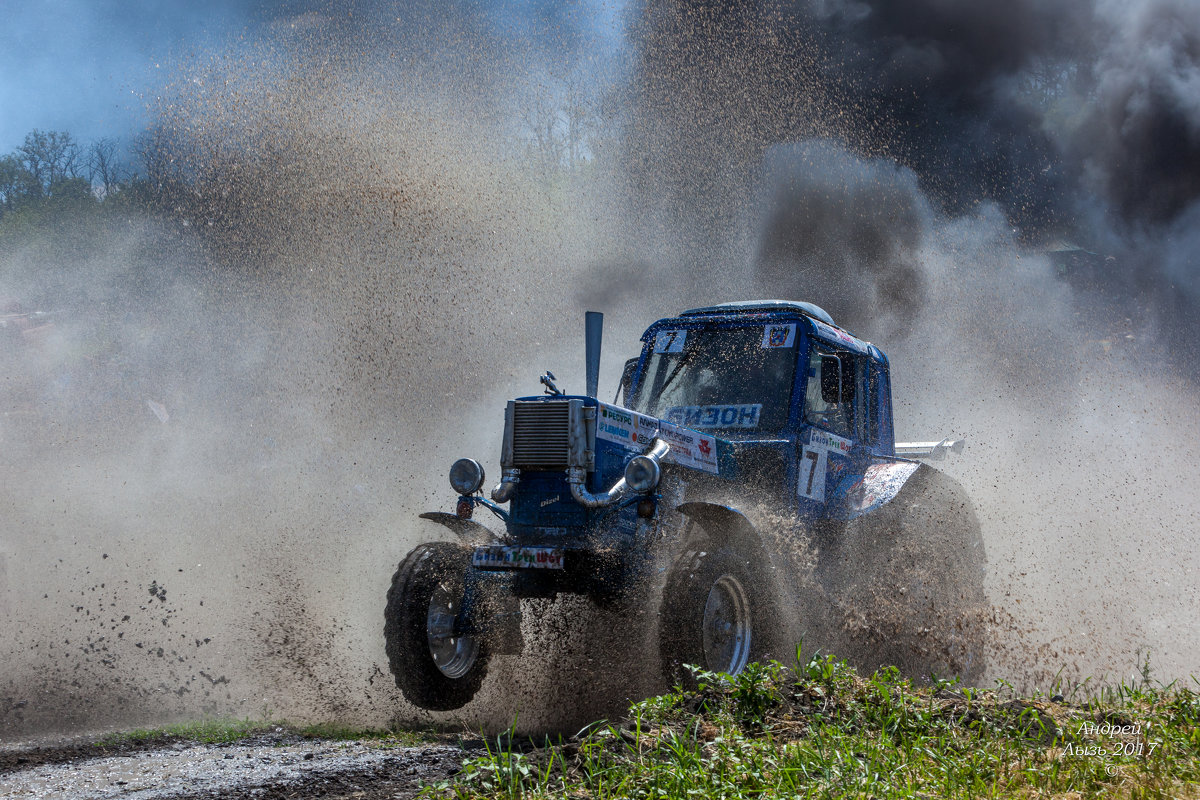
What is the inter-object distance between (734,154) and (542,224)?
3153 mm

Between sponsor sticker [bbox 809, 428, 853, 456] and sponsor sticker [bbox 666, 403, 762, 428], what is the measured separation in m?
0.43

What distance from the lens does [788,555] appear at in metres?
6.47

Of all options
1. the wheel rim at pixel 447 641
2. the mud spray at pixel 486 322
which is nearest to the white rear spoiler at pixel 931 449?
the mud spray at pixel 486 322

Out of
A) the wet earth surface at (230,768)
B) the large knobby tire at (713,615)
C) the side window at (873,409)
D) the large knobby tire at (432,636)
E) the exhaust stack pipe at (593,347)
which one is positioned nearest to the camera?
the wet earth surface at (230,768)

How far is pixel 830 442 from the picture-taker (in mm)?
7242

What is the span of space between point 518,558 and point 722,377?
241 centimetres

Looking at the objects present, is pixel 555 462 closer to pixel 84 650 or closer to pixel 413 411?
pixel 84 650

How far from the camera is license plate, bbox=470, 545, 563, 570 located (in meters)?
5.61

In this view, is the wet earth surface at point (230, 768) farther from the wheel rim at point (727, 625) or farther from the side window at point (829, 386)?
the side window at point (829, 386)

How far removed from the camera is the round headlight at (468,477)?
21.3 ft

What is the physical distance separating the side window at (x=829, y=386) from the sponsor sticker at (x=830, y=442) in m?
0.06

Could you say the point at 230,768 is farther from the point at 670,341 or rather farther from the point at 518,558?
the point at 670,341

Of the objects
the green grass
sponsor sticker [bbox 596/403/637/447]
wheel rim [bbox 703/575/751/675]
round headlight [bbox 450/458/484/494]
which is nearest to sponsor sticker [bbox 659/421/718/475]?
sponsor sticker [bbox 596/403/637/447]

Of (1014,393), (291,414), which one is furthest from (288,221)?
(1014,393)
